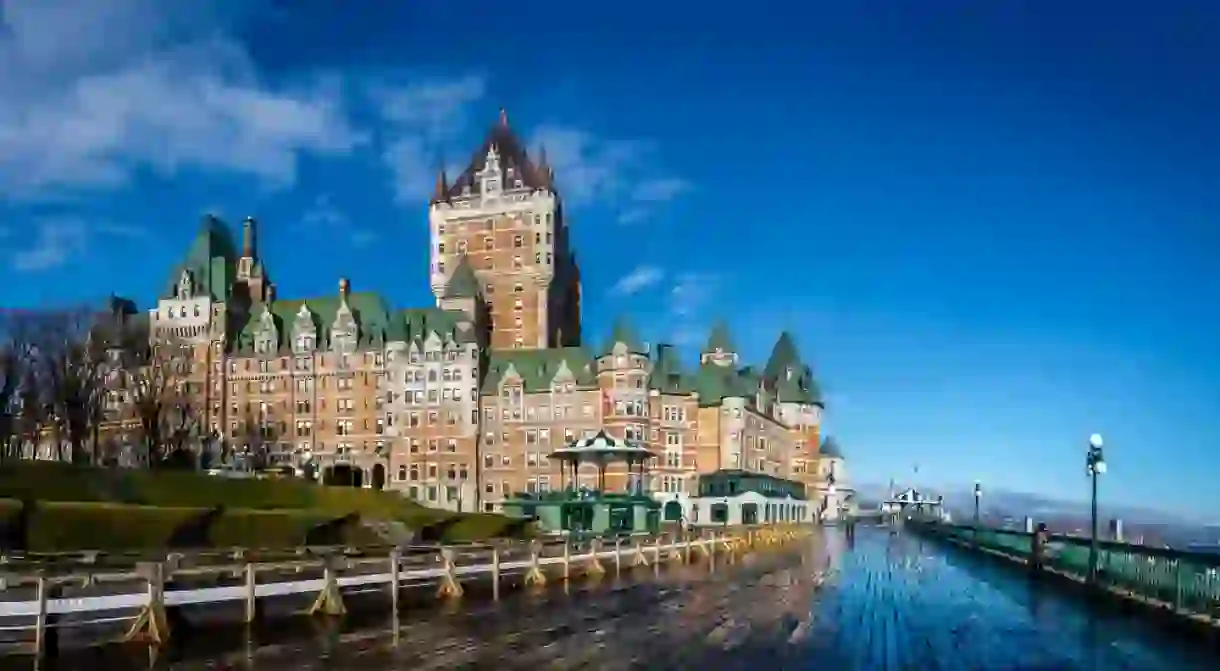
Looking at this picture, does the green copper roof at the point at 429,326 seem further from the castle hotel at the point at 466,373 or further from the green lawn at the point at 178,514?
the green lawn at the point at 178,514

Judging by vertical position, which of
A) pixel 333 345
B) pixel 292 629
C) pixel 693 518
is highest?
pixel 333 345

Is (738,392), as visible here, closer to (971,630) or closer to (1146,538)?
(1146,538)

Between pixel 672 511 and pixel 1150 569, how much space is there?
99.2 meters

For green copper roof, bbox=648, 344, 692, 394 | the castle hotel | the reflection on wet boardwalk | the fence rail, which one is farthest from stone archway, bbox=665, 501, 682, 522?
the reflection on wet boardwalk

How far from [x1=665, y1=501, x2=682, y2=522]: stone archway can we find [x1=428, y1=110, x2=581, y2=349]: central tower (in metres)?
35.9

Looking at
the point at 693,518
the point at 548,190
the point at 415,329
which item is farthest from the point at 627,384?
the point at 548,190

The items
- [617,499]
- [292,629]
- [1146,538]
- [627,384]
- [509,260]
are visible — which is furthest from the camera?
[509,260]

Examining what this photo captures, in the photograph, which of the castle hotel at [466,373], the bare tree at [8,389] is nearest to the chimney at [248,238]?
the castle hotel at [466,373]

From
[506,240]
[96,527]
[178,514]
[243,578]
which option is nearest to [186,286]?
[506,240]

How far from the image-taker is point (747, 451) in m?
147

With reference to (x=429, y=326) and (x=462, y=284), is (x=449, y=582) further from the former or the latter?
(x=462, y=284)

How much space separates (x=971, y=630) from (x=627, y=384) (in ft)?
349

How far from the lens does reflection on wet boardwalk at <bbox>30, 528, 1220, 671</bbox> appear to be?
18.5 metres

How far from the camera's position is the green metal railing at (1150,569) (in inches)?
917
